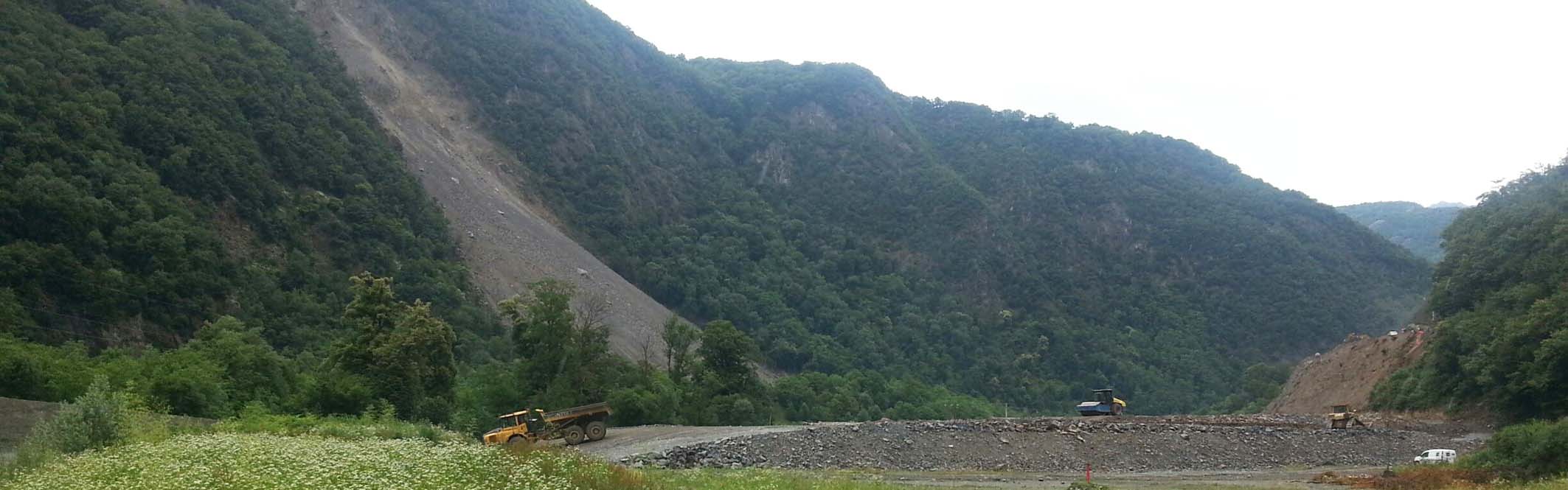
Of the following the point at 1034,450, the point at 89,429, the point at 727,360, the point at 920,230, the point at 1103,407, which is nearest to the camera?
the point at 89,429

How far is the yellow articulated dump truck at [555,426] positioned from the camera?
3078cm

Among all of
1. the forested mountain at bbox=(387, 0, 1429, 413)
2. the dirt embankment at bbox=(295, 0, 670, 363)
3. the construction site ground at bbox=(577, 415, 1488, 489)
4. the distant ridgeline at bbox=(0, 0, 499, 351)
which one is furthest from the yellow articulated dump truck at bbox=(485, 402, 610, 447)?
the forested mountain at bbox=(387, 0, 1429, 413)

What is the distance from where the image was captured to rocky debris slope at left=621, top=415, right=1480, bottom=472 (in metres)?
28.3

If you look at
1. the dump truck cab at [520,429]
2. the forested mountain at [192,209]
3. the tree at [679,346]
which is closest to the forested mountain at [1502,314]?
the tree at [679,346]

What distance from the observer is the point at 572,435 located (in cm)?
3306

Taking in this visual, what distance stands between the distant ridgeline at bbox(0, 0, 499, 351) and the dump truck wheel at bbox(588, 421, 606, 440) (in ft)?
71.1

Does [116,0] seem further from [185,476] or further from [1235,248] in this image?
[1235,248]

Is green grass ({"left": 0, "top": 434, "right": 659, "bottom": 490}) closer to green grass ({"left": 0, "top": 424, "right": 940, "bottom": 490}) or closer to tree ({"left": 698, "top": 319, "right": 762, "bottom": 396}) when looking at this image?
green grass ({"left": 0, "top": 424, "right": 940, "bottom": 490})

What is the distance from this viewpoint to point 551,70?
124 meters

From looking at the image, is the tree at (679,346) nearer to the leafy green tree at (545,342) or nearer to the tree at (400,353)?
the leafy green tree at (545,342)

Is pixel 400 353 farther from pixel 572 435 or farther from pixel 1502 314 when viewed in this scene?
pixel 1502 314

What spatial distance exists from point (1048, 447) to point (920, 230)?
102 meters

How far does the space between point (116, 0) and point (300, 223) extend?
21256mm

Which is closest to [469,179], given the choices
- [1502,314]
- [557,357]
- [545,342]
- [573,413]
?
[545,342]
